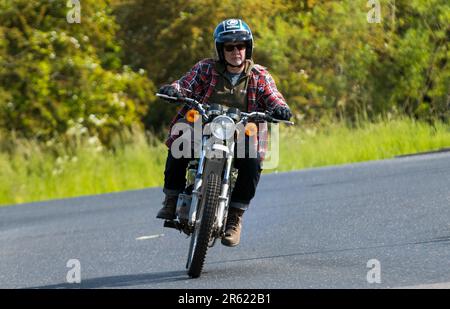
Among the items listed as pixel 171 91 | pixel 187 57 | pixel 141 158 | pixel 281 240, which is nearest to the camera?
pixel 171 91

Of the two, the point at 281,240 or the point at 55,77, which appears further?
the point at 55,77

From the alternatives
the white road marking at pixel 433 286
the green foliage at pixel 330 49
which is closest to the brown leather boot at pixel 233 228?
the white road marking at pixel 433 286

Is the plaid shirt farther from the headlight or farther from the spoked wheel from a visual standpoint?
the spoked wheel

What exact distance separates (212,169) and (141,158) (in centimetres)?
1875

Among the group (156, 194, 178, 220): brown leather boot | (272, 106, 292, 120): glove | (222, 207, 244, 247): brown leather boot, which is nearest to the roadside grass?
(156, 194, 178, 220): brown leather boot

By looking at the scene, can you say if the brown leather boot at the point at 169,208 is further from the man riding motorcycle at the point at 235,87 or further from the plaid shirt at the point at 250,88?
the plaid shirt at the point at 250,88

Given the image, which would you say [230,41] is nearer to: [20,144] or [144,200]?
[144,200]

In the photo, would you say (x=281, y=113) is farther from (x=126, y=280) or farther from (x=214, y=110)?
(x=126, y=280)

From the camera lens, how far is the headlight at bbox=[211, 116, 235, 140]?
390 inches

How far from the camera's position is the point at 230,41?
1029 cm

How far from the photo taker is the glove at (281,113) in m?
9.99

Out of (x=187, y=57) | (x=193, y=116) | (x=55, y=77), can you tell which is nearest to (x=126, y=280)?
(x=193, y=116)

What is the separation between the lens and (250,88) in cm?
1041

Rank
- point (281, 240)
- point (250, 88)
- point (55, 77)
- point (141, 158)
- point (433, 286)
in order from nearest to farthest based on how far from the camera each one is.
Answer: point (433, 286) → point (250, 88) → point (281, 240) → point (141, 158) → point (55, 77)
